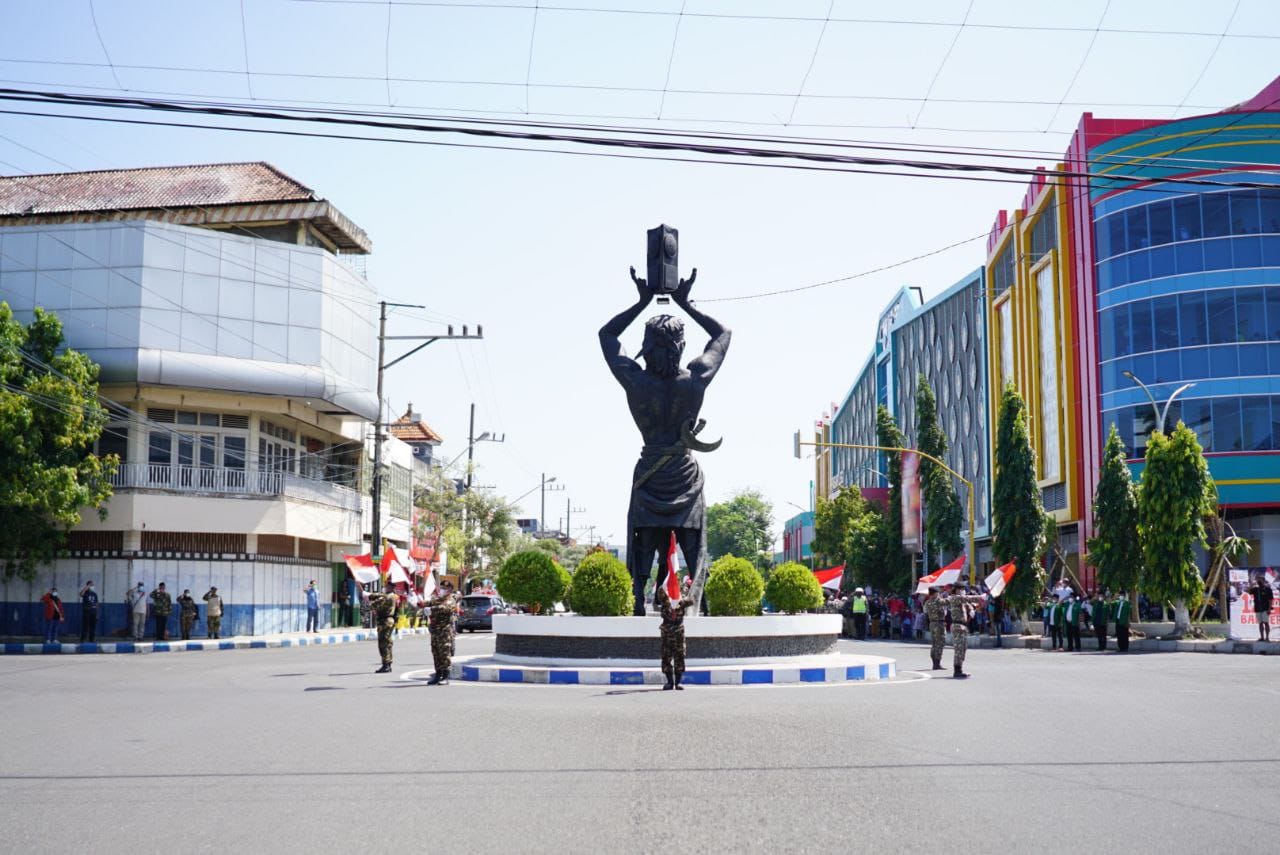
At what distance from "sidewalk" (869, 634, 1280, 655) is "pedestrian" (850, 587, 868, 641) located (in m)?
3.96

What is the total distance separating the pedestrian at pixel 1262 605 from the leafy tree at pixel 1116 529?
3.83m

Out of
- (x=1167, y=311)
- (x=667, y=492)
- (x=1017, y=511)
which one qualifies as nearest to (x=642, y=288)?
(x=667, y=492)

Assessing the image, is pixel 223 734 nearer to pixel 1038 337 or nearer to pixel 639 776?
pixel 639 776

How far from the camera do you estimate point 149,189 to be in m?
41.2

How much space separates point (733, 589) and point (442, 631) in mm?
4420

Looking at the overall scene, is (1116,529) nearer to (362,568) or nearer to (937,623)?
(937,623)

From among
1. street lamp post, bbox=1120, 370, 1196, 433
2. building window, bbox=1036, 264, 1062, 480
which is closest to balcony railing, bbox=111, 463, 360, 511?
street lamp post, bbox=1120, 370, 1196, 433

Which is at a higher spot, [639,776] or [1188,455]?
[1188,455]

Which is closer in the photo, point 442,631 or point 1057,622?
point 442,631

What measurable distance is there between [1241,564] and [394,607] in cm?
3181

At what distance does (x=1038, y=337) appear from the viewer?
51.0 metres

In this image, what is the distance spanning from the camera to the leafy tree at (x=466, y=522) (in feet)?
184

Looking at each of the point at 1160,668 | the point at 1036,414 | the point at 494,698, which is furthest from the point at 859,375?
the point at 494,698

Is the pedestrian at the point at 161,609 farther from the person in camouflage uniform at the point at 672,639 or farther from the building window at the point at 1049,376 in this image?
the building window at the point at 1049,376
